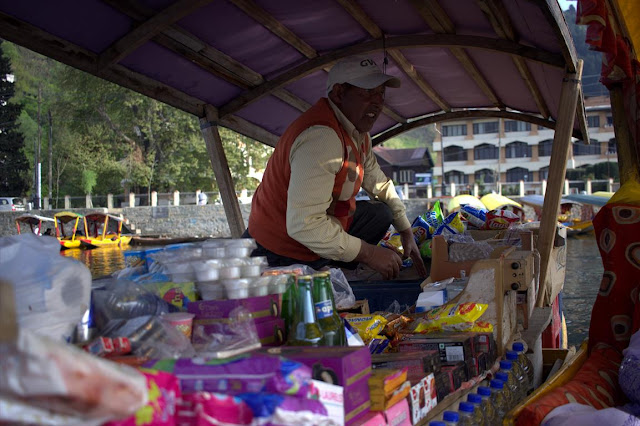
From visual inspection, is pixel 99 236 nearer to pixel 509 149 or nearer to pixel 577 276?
pixel 577 276

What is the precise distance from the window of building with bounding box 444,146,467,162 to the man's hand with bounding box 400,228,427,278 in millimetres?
60035

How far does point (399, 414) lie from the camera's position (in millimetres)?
1729

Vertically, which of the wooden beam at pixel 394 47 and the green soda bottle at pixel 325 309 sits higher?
the wooden beam at pixel 394 47

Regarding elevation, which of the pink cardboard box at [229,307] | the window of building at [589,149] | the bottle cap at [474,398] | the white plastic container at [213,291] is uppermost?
the window of building at [589,149]

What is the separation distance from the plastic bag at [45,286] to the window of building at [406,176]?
6523cm

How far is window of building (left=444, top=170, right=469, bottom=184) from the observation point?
207 ft

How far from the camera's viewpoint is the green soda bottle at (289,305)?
1888mm

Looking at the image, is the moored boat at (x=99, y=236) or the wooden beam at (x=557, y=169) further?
the moored boat at (x=99, y=236)

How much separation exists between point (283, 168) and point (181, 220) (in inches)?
1475

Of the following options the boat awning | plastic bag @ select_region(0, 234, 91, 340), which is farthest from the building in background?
plastic bag @ select_region(0, 234, 91, 340)

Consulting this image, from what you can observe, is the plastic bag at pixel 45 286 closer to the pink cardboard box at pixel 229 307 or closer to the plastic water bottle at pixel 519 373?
the pink cardboard box at pixel 229 307

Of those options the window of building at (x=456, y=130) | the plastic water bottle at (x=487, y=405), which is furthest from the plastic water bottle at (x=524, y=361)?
the window of building at (x=456, y=130)

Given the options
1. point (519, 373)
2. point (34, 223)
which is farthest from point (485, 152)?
point (519, 373)

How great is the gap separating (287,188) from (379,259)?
0.62 meters
